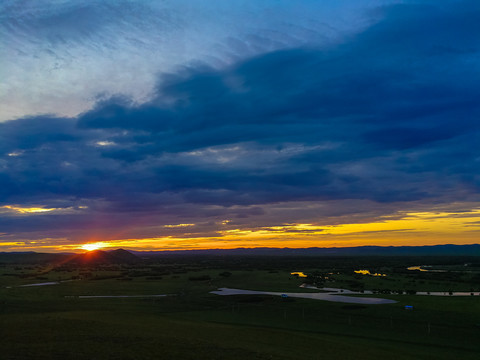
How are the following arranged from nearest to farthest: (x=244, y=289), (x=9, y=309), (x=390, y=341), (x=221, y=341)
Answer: (x=221, y=341)
(x=390, y=341)
(x=9, y=309)
(x=244, y=289)

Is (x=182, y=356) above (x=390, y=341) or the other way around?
above

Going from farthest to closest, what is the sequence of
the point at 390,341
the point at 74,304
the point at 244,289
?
the point at 244,289, the point at 74,304, the point at 390,341

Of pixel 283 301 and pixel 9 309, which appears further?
pixel 283 301

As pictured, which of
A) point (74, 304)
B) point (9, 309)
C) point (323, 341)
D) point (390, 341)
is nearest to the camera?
point (323, 341)

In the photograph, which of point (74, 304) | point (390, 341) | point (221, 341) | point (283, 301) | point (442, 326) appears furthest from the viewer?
point (283, 301)

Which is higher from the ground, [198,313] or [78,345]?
[78,345]

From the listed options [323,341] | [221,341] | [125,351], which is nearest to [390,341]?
[323,341]

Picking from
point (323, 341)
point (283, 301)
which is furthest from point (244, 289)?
point (323, 341)

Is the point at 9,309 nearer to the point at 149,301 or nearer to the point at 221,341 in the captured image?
the point at 149,301

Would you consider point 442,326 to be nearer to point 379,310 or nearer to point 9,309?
point 379,310
